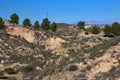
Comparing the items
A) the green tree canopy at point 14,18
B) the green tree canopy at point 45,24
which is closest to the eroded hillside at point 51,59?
the green tree canopy at point 14,18

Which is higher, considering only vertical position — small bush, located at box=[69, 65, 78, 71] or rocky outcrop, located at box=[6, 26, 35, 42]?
rocky outcrop, located at box=[6, 26, 35, 42]

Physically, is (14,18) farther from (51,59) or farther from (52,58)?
(51,59)

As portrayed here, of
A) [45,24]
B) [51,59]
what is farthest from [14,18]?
[51,59]

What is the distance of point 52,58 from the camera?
46125 millimetres

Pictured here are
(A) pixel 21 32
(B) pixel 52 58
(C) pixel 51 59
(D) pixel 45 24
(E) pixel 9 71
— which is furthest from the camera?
(D) pixel 45 24

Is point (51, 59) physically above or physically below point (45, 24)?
below

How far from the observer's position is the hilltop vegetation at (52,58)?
1057 inches

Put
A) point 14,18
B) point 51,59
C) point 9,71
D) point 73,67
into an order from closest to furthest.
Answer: point 73,67 < point 9,71 < point 51,59 < point 14,18

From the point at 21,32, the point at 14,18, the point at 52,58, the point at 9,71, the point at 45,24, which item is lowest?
the point at 9,71

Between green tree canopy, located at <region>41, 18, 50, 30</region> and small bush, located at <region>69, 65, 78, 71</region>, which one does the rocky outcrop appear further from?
small bush, located at <region>69, 65, 78, 71</region>

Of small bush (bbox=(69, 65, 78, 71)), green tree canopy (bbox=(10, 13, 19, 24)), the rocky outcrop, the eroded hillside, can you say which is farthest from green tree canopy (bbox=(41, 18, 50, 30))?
small bush (bbox=(69, 65, 78, 71))

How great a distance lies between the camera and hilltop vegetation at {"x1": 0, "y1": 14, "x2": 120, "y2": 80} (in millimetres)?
26859

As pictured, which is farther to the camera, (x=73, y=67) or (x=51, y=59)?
(x=51, y=59)

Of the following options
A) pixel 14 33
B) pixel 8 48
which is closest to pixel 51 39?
pixel 14 33
